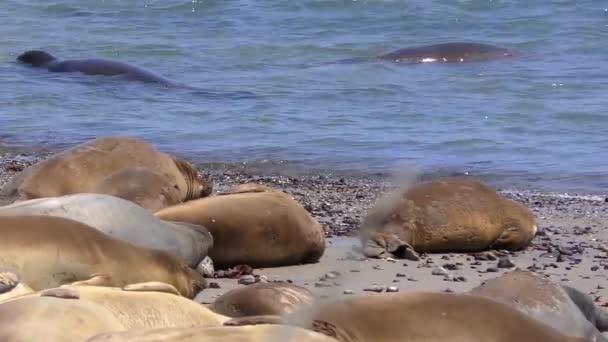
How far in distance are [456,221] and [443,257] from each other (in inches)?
10.0

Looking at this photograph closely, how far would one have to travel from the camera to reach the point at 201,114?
12.4 meters

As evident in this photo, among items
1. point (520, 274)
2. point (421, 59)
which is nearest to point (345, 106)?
point (421, 59)

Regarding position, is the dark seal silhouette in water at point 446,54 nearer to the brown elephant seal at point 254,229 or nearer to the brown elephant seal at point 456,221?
the brown elephant seal at point 456,221

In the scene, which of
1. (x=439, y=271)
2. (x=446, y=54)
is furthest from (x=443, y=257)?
(x=446, y=54)

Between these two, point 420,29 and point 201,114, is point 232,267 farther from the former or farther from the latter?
point 420,29

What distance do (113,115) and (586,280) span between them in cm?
730

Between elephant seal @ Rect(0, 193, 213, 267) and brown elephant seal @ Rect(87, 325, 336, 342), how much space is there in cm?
199

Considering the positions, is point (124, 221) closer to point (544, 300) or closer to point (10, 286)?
point (10, 286)

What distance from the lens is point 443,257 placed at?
6.39m

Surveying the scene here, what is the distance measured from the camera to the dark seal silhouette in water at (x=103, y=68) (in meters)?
14.2

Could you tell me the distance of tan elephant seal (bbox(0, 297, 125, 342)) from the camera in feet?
10.0

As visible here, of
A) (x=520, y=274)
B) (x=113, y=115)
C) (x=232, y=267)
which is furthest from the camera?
(x=113, y=115)

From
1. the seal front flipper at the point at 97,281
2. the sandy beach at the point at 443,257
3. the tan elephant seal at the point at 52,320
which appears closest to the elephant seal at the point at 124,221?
the sandy beach at the point at 443,257

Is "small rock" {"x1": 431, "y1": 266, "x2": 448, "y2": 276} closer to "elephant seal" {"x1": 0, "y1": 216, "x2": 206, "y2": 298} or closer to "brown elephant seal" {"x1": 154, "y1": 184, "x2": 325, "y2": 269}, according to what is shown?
"brown elephant seal" {"x1": 154, "y1": 184, "x2": 325, "y2": 269}
